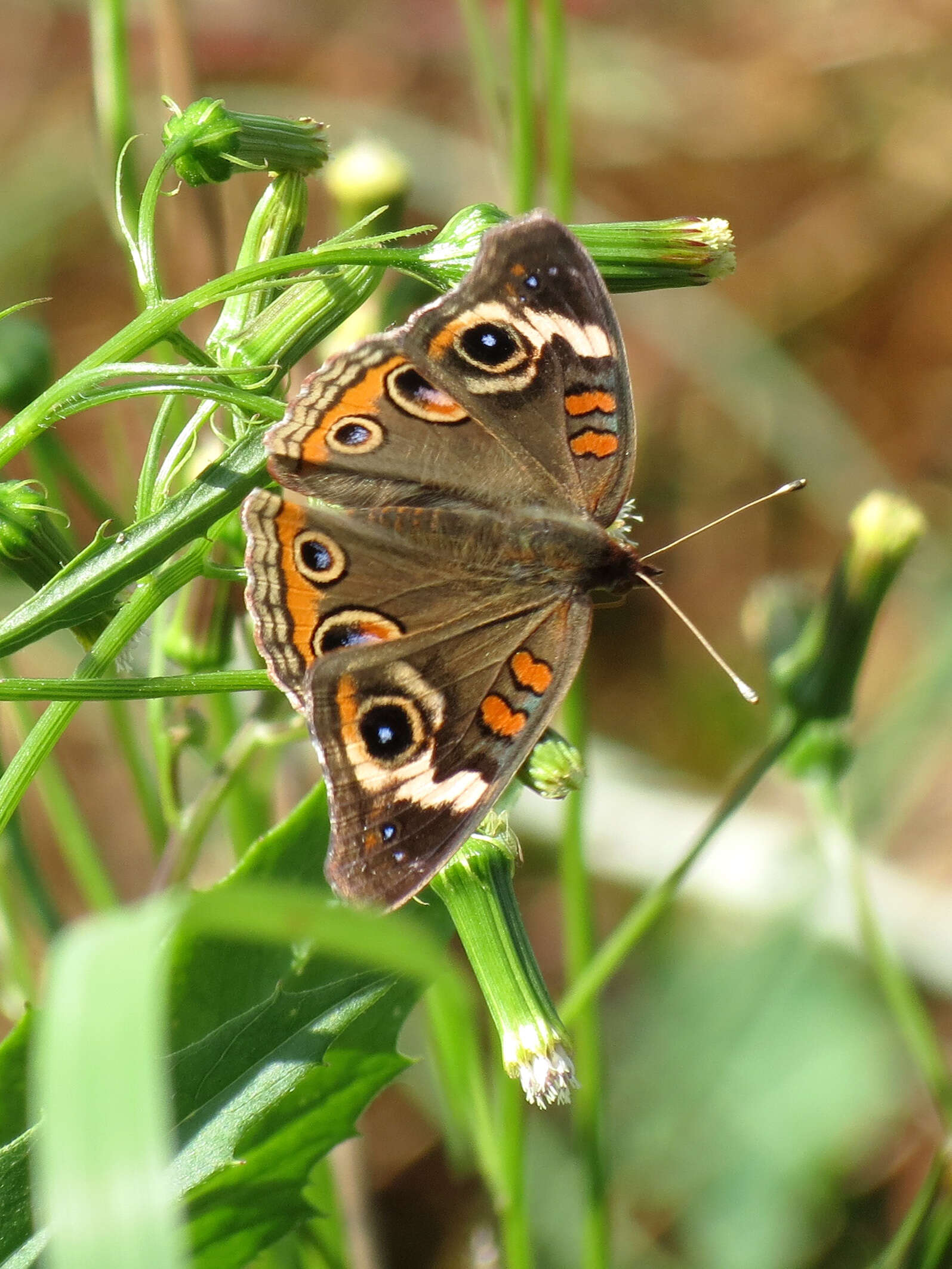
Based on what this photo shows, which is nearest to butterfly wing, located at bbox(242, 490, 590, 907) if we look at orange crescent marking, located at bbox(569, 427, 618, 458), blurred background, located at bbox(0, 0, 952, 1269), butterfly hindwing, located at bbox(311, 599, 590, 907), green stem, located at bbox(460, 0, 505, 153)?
butterfly hindwing, located at bbox(311, 599, 590, 907)

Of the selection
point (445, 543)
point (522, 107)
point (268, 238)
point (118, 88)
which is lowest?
point (445, 543)

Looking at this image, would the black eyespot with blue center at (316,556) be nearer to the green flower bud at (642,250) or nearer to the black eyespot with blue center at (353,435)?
the black eyespot with blue center at (353,435)

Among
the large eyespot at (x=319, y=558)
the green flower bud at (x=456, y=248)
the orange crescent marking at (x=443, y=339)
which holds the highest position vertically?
the green flower bud at (x=456, y=248)

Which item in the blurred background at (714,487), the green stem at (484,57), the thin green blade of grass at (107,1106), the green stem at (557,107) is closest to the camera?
the thin green blade of grass at (107,1106)

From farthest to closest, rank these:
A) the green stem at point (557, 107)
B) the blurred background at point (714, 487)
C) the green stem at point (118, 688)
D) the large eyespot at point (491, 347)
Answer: the blurred background at point (714, 487) → the green stem at point (557, 107) → the large eyespot at point (491, 347) → the green stem at point (118, 688)

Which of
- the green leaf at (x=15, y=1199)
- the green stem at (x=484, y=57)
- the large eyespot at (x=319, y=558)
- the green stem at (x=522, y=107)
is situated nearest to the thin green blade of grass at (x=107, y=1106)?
the green leaf at (x=15, y=1199)

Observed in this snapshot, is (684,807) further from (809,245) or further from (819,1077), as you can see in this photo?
(809,245)

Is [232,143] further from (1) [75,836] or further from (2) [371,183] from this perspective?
(1) [75,836]

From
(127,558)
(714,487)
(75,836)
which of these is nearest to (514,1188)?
(75,836)

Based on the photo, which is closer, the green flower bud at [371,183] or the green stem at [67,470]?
the green stem at [67,470]
